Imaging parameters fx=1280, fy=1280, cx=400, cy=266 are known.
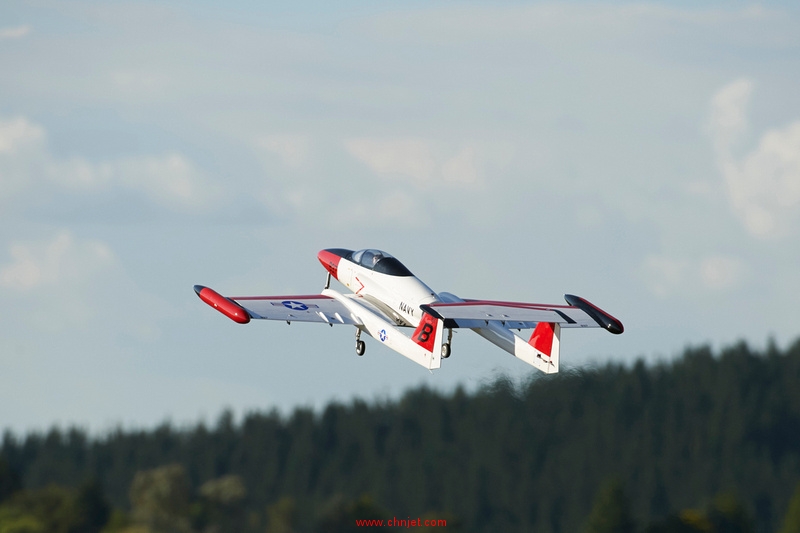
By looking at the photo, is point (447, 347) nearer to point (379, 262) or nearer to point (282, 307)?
point (379, 262)

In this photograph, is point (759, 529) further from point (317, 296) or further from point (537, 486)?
point (317, 296)

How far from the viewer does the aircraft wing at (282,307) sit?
1823 inches

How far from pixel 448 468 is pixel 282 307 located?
10841 mm

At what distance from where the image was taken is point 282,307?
1907 inches

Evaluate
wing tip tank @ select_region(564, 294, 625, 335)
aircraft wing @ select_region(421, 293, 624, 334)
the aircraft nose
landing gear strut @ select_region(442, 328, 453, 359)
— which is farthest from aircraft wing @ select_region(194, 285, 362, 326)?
wing tip tank @ select_region(564, 294, 625, 335)

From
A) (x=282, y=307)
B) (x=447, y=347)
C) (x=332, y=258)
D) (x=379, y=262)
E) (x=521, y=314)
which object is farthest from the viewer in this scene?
(x=332, y=258)

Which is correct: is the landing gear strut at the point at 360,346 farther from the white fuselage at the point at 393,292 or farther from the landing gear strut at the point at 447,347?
the landing gear strut at the point at 447,347

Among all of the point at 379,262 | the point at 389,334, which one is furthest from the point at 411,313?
the point at 379,262

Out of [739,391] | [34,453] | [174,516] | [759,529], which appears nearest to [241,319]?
[174,516]

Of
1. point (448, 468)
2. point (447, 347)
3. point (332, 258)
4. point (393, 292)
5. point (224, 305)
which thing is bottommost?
point (448, 468)

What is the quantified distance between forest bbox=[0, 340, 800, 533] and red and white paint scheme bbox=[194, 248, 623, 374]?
12.7ft

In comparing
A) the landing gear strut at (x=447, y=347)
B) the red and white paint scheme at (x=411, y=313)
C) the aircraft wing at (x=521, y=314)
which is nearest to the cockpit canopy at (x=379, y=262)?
the red and white paint scheme at (x=411, y=313)

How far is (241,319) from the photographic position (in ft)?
149

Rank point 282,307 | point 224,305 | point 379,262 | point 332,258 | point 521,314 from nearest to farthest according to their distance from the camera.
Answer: point 521,314, point 224,305, point 282,307, point 379,262, point 332,258
